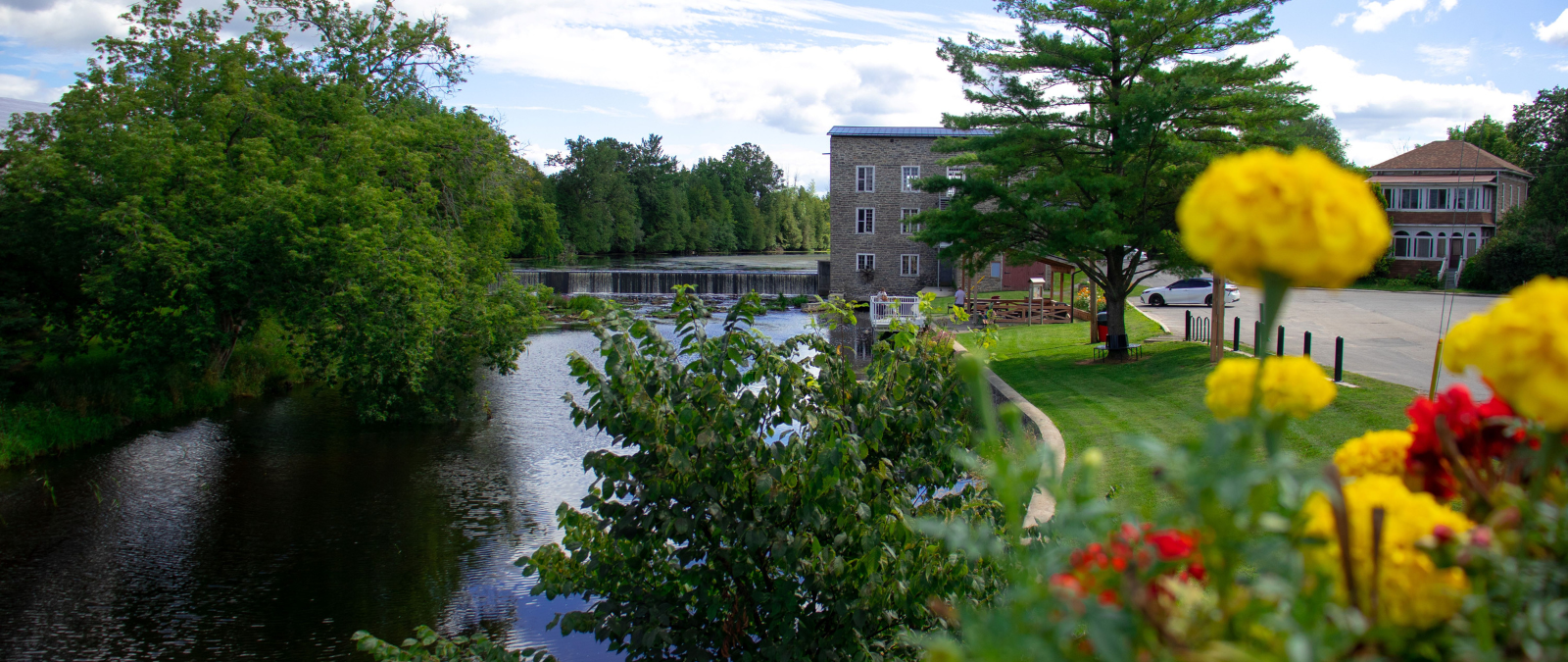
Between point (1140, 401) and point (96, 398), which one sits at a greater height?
point (1140, 401)

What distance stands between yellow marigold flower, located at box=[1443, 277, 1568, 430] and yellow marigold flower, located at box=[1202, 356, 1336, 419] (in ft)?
0.55

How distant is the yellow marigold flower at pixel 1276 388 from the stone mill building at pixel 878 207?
4264cm

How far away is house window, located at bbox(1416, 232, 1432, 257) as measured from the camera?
4607 centimetres

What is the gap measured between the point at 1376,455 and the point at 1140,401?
13778 mm

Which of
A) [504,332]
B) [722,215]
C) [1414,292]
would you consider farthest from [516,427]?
[722,215]

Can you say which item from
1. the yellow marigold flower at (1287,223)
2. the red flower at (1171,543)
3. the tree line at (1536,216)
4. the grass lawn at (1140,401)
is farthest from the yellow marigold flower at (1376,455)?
the tree line at (1536,216)

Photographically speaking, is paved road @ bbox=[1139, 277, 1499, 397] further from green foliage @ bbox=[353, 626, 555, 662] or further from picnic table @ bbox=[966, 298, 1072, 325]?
green foliage @ bbox=[353, 626, 555, 662]

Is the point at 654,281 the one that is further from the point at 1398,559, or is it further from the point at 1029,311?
the point at 1398,559

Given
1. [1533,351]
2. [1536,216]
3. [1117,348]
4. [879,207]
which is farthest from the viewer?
[879,207]

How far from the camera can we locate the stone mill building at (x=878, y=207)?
44031 millimetres

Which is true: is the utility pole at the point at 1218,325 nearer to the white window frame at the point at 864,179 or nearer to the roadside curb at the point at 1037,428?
the roadside curb at the point at 1037,428

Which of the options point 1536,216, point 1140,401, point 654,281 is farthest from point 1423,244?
point 1140,401

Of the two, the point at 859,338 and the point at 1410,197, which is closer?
the point at 859,338

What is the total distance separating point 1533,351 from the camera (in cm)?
98
